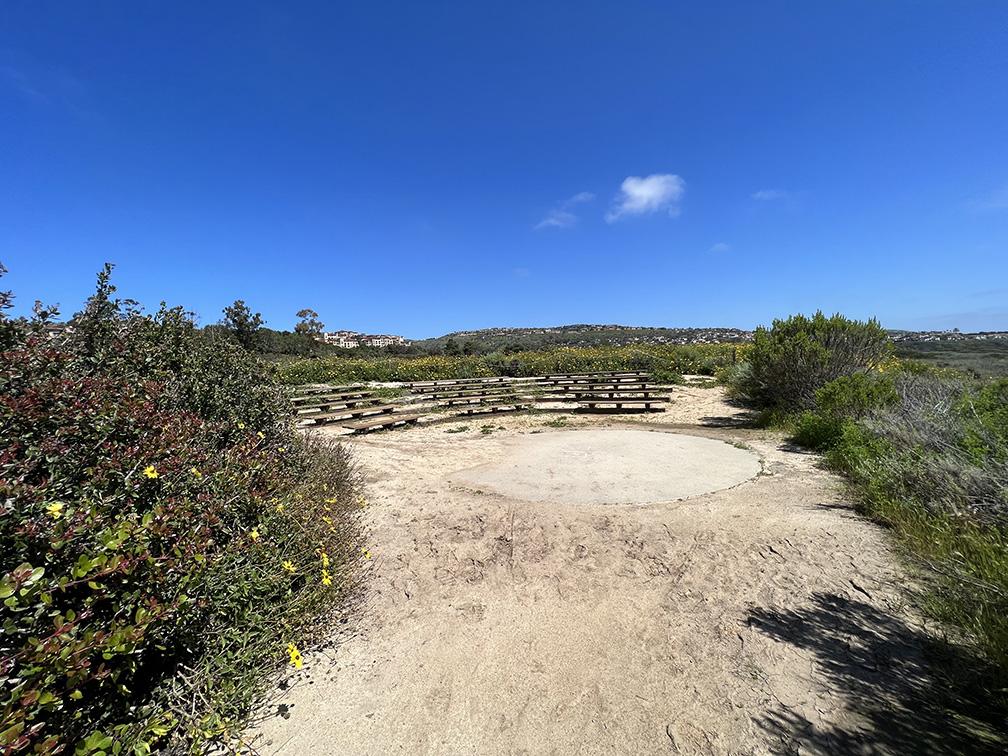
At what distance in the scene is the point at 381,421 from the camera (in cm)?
1093

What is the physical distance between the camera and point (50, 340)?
2768 millimetres

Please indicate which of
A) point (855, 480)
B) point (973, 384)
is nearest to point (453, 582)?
point (855, 480)

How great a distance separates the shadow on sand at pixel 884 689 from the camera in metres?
1.94

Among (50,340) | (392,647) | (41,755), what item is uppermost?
(50,340)

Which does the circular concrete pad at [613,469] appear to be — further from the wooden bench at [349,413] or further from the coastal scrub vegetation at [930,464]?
the wooden bench at [349,413]

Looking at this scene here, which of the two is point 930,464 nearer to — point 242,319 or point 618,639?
point 618,639

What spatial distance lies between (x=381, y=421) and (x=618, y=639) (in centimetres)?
904

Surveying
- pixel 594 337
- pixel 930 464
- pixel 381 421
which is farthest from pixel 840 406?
pixel 594 337

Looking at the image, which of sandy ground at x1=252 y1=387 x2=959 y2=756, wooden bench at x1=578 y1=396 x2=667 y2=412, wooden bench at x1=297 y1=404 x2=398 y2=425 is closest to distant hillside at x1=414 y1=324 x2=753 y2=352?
wooden bench at x1=578 y1=396 x2=667 y2=412

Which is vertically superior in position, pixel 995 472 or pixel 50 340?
pixel 50 340

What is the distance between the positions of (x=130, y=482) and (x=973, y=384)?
11365mm

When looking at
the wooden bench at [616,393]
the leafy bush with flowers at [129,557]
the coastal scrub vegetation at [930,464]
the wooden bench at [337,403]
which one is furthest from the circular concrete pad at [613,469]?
the wooden bench at [337,403]

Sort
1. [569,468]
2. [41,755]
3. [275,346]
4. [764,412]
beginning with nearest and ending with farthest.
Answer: [41,755], [569,468], [764,412], [275,346]

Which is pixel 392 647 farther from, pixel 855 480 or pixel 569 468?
pixel 855 480
